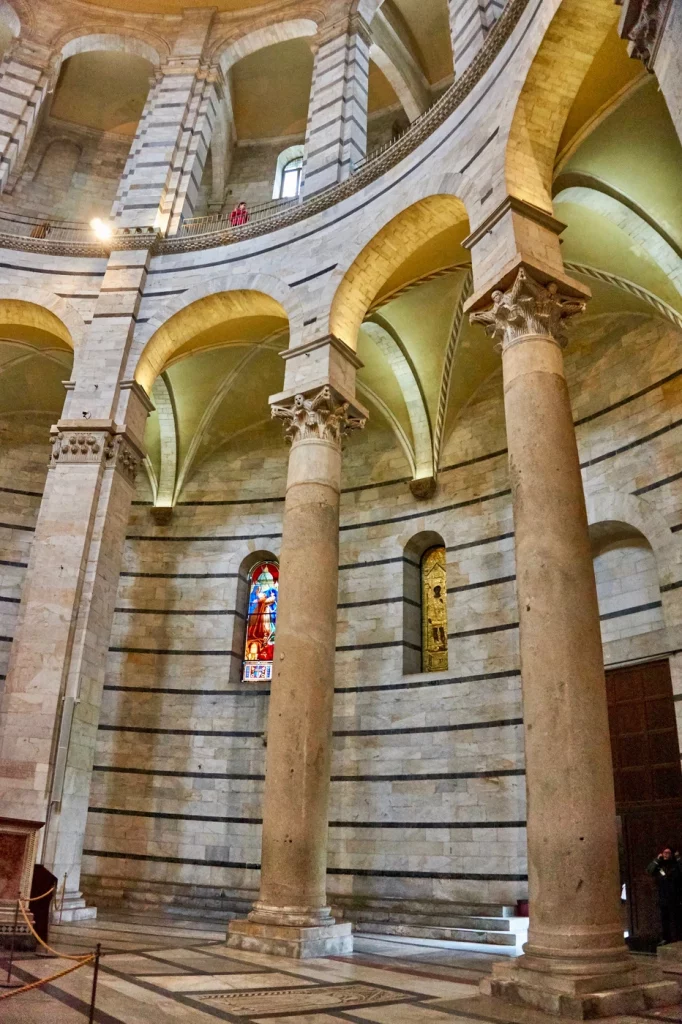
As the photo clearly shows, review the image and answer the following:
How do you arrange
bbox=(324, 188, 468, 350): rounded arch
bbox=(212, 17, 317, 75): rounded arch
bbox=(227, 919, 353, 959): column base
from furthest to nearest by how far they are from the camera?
bbox=(212, 17, 317, 75): rounded arch, bbox=(324, 188, 468, 350): rounded arch, bbox=(227, 919, 353, 959): column base

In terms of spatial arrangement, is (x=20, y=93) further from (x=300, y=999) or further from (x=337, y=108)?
(x=300, y=999)

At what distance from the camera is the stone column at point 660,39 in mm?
4168

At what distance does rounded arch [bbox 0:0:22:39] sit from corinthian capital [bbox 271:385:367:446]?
11.1m

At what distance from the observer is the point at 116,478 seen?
10.7m

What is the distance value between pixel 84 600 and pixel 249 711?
13.4 ft

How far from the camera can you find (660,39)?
14.6ft

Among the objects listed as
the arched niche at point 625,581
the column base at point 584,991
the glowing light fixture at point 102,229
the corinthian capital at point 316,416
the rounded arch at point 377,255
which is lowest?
the column base at point 584,991

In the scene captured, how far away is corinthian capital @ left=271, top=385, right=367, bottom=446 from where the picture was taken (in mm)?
9156

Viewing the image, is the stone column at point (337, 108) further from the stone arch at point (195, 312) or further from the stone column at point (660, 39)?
the stone column at point (660, 39)

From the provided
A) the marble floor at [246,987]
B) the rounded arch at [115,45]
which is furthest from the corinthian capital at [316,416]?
the rounded arch at [115,45]

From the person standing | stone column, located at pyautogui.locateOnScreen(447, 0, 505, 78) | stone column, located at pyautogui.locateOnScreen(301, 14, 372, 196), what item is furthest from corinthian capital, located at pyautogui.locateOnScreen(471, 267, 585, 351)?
stone column, located at pyautogui.locateOnScreen(301, 14, 372, 196)

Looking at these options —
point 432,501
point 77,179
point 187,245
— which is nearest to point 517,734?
point 432,501

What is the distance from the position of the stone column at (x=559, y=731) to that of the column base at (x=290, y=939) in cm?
240

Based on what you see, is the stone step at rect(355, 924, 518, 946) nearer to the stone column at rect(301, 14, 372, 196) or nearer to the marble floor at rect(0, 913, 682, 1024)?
the marble floor at rect(0, 913, 682, 1024)
